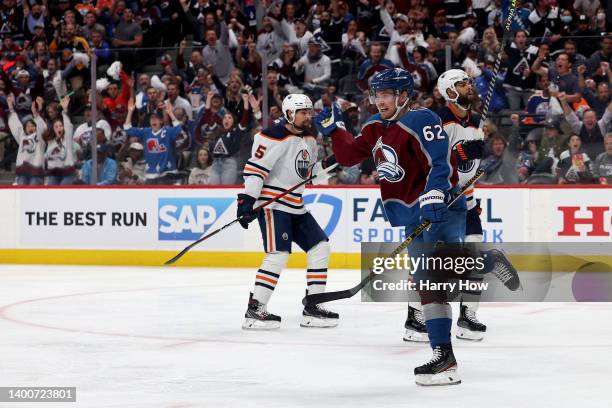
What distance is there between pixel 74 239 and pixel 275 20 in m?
3.51

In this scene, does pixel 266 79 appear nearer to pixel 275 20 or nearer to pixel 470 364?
pixel 275 20

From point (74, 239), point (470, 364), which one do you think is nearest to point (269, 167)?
point (470, 364)

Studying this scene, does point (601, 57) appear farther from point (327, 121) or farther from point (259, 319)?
point (327, 121)

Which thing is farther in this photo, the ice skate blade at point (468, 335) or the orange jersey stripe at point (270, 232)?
the orange jersey stripe at point (270, 232)

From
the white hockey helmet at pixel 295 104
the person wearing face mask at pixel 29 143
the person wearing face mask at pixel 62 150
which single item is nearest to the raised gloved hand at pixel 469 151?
the white hockey helmet at pixel 295 104

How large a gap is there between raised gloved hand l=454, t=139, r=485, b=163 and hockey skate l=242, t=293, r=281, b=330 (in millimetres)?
1520

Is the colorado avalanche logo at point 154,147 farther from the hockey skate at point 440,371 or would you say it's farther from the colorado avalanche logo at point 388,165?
the hockey skate at point 440,371

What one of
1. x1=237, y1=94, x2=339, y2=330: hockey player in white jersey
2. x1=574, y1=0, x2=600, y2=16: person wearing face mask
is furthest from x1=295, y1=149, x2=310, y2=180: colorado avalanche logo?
x1=574, y1=0, x2=600, y2=16: person wearing face mask

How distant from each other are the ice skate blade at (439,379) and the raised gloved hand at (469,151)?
187 cm

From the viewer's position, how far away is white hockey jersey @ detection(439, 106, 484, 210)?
6328 millimetres

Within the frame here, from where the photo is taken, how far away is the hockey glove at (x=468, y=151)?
246 inches

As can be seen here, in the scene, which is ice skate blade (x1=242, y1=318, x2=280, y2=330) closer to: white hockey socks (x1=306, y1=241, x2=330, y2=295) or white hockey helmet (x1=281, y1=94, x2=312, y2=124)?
white hockey socks (x1=306, y1=241, x2=330, y2=295)

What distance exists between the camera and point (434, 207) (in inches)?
184

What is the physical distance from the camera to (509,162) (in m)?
10.5
